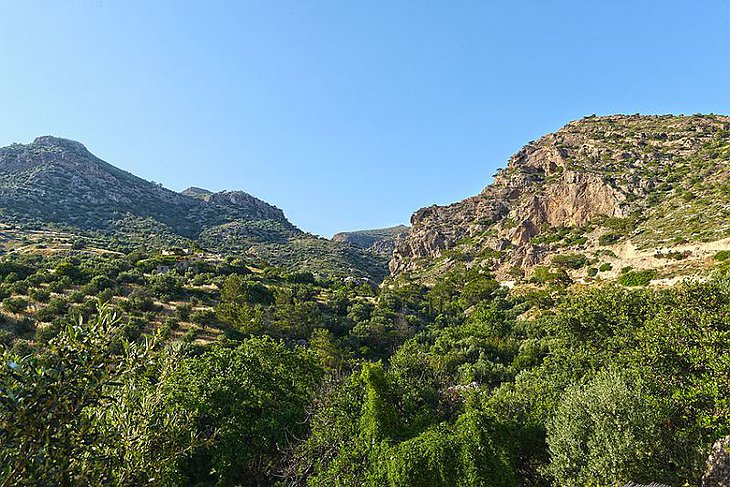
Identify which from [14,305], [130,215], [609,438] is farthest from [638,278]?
[130,215]

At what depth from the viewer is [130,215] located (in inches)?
5103

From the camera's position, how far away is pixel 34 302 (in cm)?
3825

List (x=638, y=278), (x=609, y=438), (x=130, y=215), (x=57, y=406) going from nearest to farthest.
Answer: (x=57, y=406)
(x=609, y=438)
(x=638, y=278)
(x=130, y=215)

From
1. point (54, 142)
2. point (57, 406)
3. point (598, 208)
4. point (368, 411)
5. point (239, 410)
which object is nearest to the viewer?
point (57, 406)

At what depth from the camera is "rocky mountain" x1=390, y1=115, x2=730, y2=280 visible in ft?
200

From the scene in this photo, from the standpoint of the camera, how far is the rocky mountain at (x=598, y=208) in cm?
6101

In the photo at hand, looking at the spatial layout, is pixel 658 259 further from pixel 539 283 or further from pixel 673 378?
pixel 673 378

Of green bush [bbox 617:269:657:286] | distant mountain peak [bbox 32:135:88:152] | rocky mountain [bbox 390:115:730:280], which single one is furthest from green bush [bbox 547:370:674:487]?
distant mountain peak [bbox 32:135:88:152]

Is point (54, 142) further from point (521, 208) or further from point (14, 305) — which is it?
point (521, 208)

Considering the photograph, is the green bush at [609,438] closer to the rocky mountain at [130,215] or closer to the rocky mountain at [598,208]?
the rocky mountain at [598,208]

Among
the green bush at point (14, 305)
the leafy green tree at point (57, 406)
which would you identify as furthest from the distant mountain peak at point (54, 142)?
the leafy green tree at point (57, 406)

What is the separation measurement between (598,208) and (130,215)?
147571 mm

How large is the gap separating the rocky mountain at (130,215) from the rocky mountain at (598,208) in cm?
3113

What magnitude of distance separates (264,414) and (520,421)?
12.0 metres
